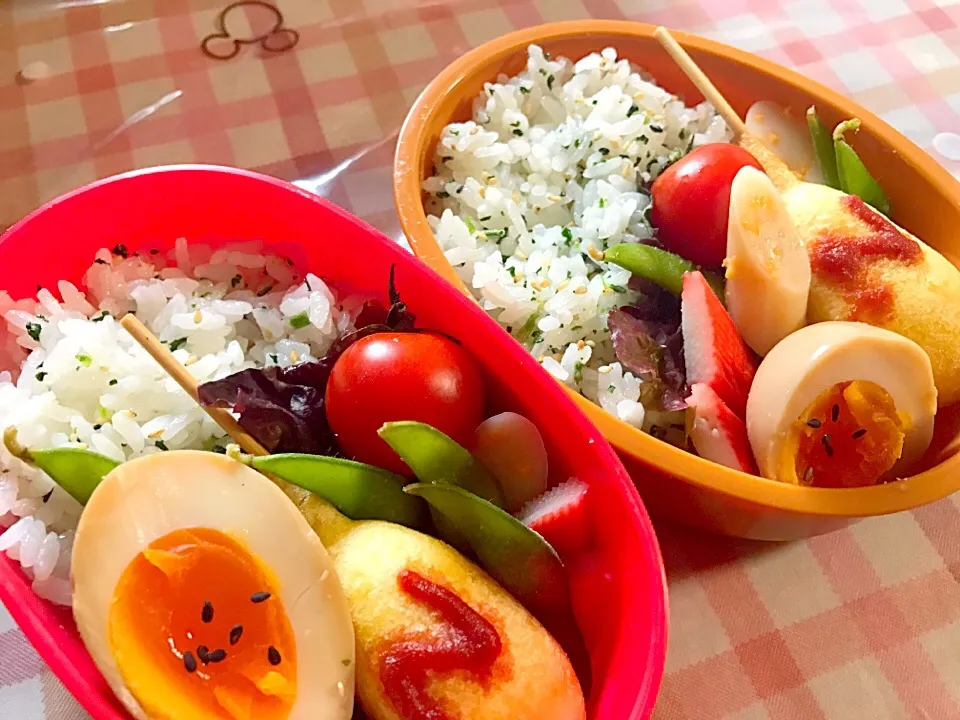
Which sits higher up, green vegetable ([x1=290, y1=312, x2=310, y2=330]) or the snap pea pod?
green vegetable ([x1=290, y1=312, x2=310, y2=330])

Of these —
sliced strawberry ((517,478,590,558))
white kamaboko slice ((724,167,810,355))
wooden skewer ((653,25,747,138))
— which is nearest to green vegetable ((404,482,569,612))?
sliced strawberry ((517,478,590,558))

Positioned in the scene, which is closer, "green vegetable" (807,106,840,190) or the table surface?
the table surface

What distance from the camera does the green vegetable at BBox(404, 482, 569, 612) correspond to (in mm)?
739

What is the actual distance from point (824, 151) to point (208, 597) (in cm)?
98

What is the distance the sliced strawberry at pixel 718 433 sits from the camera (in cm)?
89

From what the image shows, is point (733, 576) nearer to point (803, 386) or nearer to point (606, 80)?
point (803, 386)

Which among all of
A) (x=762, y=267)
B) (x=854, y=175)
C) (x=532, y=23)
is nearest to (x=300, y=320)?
(x=762, y=267)

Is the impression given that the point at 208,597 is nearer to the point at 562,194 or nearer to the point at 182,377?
the point at 182,377

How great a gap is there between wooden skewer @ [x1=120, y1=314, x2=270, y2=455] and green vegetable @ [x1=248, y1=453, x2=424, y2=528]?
0.10 ft

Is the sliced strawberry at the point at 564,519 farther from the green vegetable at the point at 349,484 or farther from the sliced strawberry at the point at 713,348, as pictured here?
the sliced strawberry at the point at 713,348

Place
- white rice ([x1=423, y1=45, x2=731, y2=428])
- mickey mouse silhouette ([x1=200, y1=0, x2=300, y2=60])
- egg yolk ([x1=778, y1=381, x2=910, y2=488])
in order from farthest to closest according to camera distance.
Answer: mickey mouse silhouette ([x1=200, y1=0, x2=300, y2=60]), white rice ([x1=423, y1=45, x2=731, y2=428]), egg yolk ([x1=778, y1=381, x2=910, y2=488])

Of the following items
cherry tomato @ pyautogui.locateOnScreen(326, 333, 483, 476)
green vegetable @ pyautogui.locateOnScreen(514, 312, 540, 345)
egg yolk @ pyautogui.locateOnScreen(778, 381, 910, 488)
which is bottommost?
egg yolk @ pyautogui.locateOnScreen(778, 381, 910, 488)

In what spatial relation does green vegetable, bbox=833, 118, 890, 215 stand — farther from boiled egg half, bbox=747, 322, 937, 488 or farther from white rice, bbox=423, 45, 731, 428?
boiled egg half, bbox=747, 322, 937, 488

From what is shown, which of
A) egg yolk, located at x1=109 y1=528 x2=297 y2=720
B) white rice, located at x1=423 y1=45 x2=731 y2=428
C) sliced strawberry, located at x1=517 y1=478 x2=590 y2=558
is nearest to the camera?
egg yolk, located at x1=109 y1=528 x2=297 y2=720
